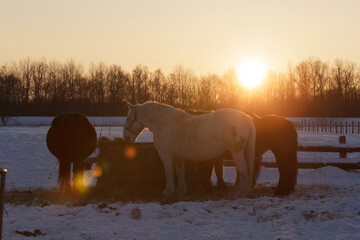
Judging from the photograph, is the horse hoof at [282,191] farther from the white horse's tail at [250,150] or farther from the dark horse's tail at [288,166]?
the white horse's tail at [250,150]

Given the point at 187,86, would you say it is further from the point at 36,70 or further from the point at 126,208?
the point at 126,208

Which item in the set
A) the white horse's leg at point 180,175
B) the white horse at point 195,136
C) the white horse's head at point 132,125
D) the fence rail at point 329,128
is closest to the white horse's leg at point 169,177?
the white horse at point 195,136


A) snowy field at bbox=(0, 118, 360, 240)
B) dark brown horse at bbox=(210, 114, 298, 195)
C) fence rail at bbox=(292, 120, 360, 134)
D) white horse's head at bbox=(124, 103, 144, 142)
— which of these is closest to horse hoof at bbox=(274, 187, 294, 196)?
dark brown horse at bbox=(210, 114, 298, 195)

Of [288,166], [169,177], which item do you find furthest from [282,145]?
[169,177]

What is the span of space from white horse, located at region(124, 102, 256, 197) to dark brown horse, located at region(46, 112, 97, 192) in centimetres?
109

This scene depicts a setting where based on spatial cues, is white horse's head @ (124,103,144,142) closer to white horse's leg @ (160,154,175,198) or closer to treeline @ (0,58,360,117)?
white horse's leg @ (160,154,175,198)

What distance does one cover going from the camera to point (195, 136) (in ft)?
23.0

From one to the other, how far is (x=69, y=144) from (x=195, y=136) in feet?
8.78

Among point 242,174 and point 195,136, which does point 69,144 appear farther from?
point 242,174

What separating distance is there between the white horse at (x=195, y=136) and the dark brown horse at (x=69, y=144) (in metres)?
1.09

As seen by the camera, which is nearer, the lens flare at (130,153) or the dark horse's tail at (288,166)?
the dark horse's tail at (288,166)

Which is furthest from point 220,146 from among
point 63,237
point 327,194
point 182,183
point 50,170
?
point 50,170

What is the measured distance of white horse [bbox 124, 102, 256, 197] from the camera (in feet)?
22.6

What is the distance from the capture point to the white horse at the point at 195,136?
6879mm
